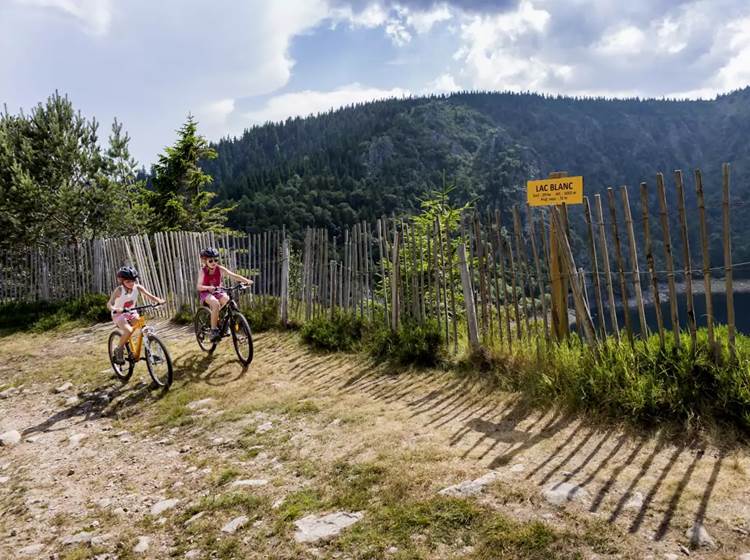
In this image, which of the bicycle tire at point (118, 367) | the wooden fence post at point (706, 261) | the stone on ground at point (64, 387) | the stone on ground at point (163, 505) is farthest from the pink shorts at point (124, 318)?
the wooden fence post at point (706, 261)

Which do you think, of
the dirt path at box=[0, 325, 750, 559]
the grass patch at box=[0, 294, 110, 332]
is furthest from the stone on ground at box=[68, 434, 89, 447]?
the grass patch at box=[0, 294, 110, 332]

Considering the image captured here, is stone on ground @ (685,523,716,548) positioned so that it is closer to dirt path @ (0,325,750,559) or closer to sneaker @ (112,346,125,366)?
dirt path @ (0,325,750,559)

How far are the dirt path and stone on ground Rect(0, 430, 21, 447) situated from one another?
120 millimetres

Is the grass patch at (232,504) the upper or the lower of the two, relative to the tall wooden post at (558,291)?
lower

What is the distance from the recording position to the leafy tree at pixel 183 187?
19.7 m

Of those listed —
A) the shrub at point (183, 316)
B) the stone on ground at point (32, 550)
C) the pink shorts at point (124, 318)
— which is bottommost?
the stone on ground at point (32, 550)

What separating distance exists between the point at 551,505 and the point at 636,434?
135 centimetres

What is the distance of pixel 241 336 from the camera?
7512mm

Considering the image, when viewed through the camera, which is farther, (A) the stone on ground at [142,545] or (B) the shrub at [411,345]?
(B) the shrub at [411,345]

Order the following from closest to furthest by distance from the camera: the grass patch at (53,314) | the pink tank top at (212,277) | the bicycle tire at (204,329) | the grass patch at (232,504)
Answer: the grass patch at (232,504), the pink tank top at (212,277), the bicycle tire at (204,329), the grass patch at (53,314)

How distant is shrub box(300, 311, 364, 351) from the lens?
7.52m

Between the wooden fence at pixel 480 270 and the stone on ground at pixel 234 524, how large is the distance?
338 cm

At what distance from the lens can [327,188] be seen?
11006cm

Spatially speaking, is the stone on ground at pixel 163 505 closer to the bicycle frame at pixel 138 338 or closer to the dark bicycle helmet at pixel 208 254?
the bicycle frame at pixel 138 338
